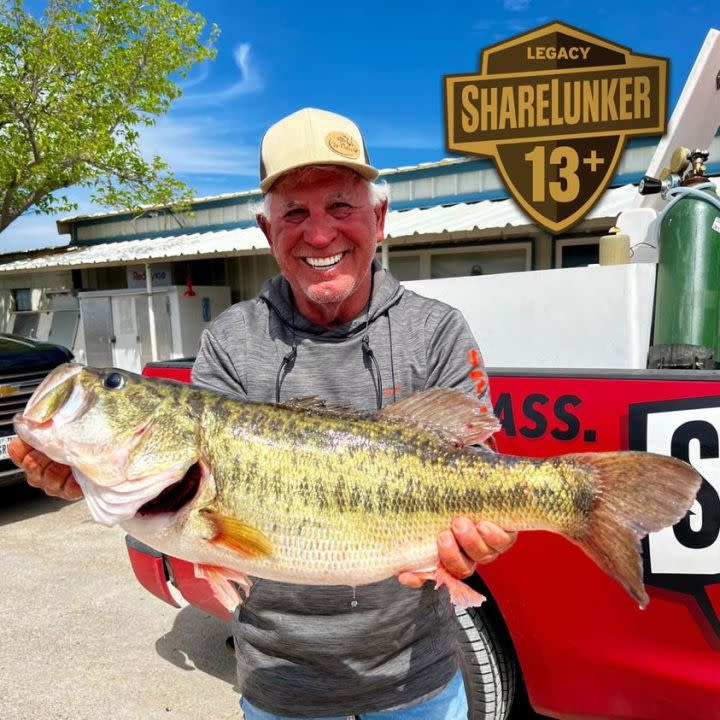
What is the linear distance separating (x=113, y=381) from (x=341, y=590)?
2.89 feet

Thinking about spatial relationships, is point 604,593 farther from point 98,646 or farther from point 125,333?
point 125,333

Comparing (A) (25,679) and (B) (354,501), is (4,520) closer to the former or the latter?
(A) (25,679)

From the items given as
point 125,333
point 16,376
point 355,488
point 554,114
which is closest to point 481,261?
point 554,114

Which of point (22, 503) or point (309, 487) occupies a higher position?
point (309, 487)

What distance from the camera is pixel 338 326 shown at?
1915mm

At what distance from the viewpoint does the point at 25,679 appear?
11.4 feet

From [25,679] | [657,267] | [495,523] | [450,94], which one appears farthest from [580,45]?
[25,679]

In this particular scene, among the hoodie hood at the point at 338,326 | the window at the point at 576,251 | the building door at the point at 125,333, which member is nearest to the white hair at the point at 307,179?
the hoodie hood at the point at 338,326

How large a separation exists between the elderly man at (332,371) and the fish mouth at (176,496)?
1.02ft

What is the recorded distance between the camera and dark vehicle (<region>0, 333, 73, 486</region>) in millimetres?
6223

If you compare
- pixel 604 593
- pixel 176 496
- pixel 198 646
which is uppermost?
pixel 176 496

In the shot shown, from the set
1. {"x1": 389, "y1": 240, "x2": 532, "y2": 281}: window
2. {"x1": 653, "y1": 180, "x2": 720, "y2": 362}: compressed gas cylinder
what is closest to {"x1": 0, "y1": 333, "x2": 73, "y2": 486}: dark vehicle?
{"x1": 653, "y1": 180, "x2": 720, "y2": 362}: compressed gas cylinder

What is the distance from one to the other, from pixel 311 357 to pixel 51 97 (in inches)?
526

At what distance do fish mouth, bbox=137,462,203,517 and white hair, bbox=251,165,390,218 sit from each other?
0.85 metres
